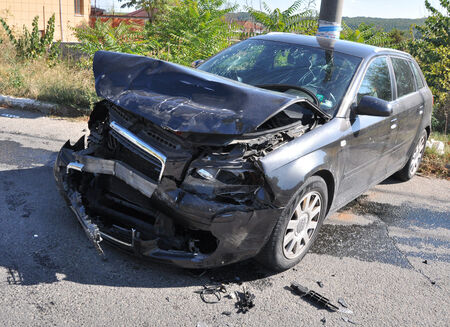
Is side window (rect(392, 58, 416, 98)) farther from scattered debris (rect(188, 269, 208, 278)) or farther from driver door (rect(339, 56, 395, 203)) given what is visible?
scattered debris (rect(188, 269, 208, 278))

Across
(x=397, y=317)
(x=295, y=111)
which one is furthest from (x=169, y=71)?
(x=397, y=317)

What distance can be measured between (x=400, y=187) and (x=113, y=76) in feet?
13.9

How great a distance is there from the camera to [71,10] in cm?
2220

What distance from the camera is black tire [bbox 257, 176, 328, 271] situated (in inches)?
125

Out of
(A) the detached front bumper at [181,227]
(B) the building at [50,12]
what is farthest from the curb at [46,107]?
(B) the building at [50,12]

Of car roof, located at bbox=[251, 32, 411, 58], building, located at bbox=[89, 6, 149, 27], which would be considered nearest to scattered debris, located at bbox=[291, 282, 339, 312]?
car roof, located at bbox=[251, 32, 411, 58]

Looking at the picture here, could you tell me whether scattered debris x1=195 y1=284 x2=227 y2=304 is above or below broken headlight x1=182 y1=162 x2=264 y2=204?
below

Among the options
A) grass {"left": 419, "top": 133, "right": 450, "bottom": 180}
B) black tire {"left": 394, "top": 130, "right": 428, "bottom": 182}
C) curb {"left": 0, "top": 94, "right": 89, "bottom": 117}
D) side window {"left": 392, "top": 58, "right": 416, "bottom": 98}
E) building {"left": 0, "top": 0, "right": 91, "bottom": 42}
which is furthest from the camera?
building {"left": 0, "top": 0, "right": 91, "bottom": 42}

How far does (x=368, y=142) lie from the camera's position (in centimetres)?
417

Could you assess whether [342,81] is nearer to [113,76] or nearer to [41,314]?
[113,76]

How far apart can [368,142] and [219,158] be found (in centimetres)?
183

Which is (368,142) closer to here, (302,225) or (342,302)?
(302,225)

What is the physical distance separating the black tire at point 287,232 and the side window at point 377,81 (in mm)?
1162

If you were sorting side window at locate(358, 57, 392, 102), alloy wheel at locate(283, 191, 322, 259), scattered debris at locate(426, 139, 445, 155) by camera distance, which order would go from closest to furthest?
alloy wheel at locate(283, 191, 322, 259)
side window at locate(358, 57, 392, 102)
scattered debris at locate(426, 139, 445, 155)
